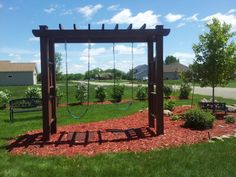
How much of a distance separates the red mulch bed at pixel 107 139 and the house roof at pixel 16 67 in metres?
52.0

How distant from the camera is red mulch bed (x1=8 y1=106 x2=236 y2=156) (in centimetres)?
723

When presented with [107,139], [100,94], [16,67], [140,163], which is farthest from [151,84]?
[16,67]

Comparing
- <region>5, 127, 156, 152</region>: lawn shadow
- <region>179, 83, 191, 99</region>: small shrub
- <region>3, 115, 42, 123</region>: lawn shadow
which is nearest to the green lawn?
<region>5, 127, 156, 152</region>: lawn shadow

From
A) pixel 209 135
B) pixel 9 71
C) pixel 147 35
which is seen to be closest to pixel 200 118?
pixel 209 135

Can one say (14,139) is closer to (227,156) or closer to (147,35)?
(147,35)

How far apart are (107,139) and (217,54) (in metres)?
6.57

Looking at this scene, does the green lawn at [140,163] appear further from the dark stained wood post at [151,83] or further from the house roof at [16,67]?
the house roof at [16,67]

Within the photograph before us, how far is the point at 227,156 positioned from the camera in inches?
250

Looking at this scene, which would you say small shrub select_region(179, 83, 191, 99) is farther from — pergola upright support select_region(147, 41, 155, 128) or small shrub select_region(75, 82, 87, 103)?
pergola upright support select_region(147, 41, 155, 128)

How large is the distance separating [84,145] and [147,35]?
10.9ft

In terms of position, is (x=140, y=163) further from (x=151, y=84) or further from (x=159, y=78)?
(x=151, y=84)

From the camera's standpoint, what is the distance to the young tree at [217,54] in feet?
41.3

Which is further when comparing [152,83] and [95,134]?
[152,83]

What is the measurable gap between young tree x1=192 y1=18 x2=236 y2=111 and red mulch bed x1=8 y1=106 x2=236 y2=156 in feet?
10.1
